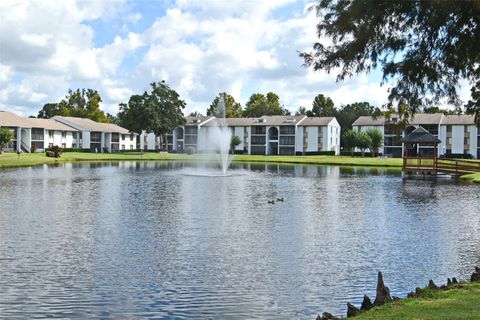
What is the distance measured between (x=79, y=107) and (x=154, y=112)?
57.8m

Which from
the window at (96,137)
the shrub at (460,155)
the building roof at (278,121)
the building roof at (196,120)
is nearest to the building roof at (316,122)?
the building roof at (278,121)

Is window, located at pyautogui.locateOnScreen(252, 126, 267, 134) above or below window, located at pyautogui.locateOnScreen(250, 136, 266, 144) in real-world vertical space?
above

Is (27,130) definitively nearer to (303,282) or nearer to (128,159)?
(128,159)

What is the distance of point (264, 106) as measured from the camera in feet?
538

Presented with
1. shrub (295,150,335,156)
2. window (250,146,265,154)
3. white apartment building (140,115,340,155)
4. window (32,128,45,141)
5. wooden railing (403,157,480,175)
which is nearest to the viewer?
wooden railing (403,157,480,175)

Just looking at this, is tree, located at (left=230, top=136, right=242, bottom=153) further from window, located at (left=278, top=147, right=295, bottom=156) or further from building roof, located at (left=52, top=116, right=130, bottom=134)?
building roof, located at (left=52, top=116, right=130, bottom=134)

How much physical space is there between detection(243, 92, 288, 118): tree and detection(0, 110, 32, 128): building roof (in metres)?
67.4

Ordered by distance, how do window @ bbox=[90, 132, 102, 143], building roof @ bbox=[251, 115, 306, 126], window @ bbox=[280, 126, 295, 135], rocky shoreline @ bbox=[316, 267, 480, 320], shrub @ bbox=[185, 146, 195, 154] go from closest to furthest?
rocky shoreline @ bbox=[316, 267, 480, 320] < shrub @ bbox=[185, 146, 195, 154] < building roof @ bbox=[251, 115, 306, 126] < window @ bbox=[280, 126, 295, 135] < window @ bbox=[90, 132, 102, 143]

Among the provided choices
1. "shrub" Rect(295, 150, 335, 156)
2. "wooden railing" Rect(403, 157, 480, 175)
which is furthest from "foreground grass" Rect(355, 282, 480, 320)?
"shrub" Rect(295, 150, 335, 156)

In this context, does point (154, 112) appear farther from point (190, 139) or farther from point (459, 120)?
point (459, 120)

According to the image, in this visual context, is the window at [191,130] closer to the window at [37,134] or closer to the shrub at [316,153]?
the shrub at [316,153]

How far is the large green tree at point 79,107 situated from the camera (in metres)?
159

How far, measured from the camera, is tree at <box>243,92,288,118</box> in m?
163

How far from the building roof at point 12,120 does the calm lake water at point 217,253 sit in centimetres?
8026
